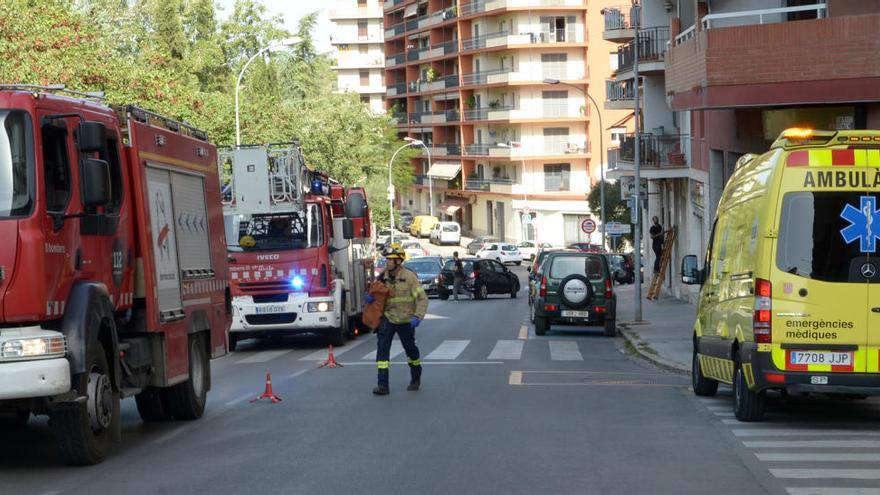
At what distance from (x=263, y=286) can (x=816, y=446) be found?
1509cm

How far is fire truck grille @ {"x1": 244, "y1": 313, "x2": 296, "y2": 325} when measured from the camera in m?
24.9

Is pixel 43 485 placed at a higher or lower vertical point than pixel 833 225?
lower

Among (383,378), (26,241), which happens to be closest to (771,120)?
(383,378)

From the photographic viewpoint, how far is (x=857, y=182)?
12062 mm

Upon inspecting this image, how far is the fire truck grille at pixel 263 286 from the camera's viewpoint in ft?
81.8

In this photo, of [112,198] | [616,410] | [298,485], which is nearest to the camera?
[298,485]

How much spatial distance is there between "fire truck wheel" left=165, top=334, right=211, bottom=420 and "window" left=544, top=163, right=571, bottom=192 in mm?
80509

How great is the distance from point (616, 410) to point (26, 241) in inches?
274

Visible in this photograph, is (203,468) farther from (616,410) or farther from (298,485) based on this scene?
(616,410)

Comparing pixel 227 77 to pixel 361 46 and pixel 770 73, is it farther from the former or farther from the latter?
pixel 361 46

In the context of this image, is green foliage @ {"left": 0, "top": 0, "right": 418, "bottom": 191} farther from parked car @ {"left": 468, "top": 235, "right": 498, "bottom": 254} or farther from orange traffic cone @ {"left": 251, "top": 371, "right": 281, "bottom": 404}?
orange traffic cone @ {"left": 251, "top": 371, "right": 281, "bottom": 404}

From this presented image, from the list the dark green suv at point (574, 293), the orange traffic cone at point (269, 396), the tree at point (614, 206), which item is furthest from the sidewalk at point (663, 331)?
A: the tree at point (614, 206)

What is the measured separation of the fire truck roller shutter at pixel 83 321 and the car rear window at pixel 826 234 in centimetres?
603

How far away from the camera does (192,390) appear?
13.9 m
